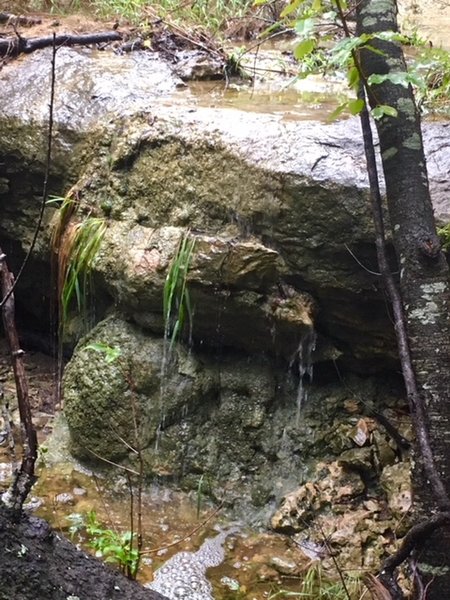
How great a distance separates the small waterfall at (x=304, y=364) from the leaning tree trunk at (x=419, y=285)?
146cm

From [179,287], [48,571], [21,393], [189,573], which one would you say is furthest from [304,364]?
[48,571]

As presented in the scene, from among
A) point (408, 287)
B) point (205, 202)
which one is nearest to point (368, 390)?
point (205, 202)

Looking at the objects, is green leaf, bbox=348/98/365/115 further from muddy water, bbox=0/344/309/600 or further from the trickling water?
the trickling water

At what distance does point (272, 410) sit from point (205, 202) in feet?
4.09

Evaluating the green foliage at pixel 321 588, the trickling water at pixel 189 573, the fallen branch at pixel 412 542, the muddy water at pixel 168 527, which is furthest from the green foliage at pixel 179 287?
the fallen branch at pixel 412 542

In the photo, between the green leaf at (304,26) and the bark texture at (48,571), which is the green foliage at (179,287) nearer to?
the green leaf at (304,26)

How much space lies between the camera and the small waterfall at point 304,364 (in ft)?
12.8

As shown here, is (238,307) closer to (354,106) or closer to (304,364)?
(304,364)

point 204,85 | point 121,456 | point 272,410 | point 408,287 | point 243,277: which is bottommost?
point 121,456

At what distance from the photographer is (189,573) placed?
10.8 feet

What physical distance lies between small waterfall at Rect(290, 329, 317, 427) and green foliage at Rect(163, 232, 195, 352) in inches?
25.6

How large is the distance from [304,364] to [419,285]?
1.65 meters

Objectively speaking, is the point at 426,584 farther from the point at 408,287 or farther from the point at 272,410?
the point at 272,410

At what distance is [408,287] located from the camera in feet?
7.98
